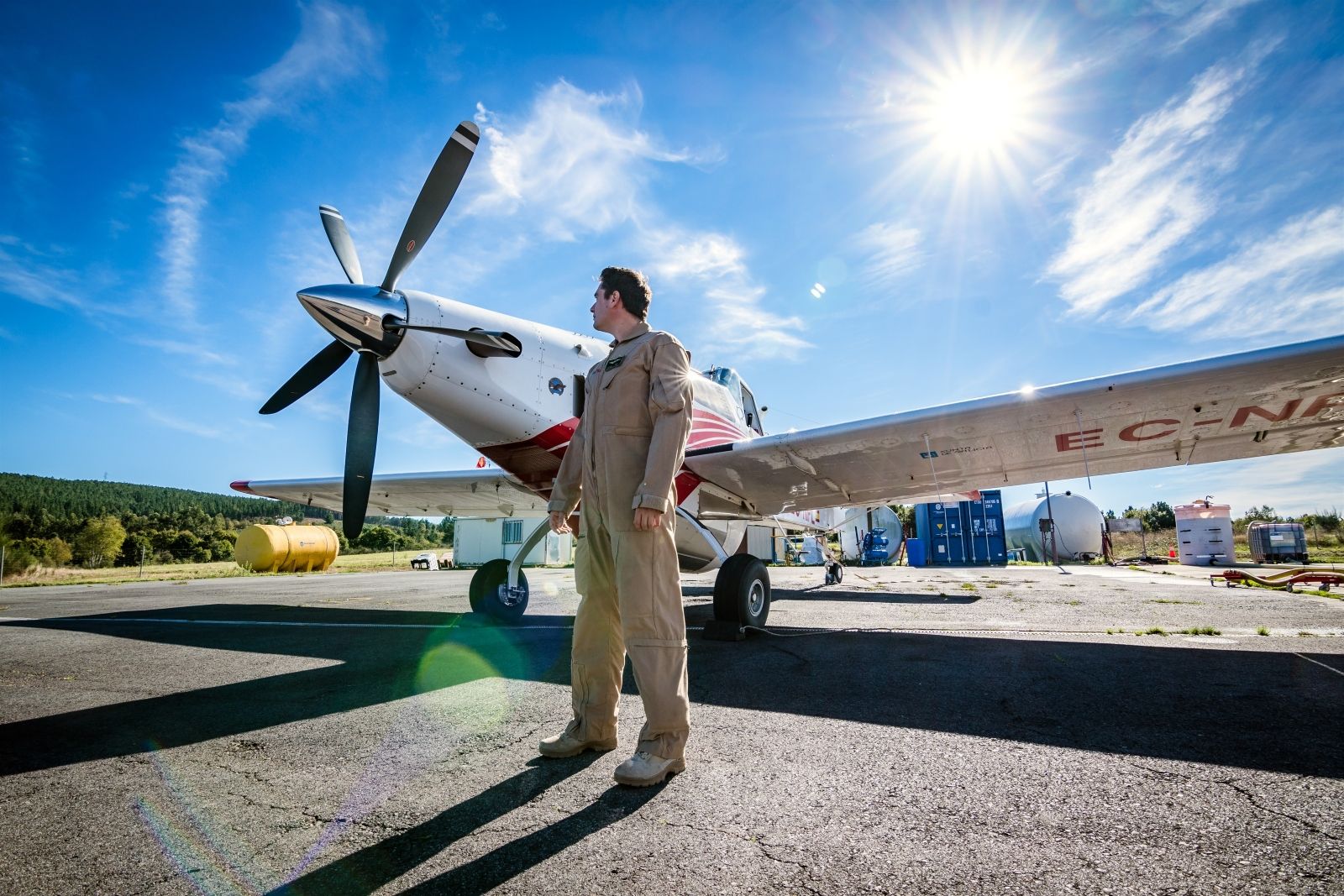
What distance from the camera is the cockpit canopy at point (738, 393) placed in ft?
29.6

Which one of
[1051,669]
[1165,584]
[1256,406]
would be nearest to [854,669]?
[1051,669]

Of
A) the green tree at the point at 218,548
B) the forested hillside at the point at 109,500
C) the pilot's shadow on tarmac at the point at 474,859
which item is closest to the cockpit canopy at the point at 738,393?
the pilot's shadow on tarmac at the point at 474,859

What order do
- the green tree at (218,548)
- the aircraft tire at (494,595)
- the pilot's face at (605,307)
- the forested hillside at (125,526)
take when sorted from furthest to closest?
the green tree at (218,548)
the forested hillside at (125,526)
the aircraft tire at (494,595)
the pilot's face at (605,307)

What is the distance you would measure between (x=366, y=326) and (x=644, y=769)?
443 centimetres

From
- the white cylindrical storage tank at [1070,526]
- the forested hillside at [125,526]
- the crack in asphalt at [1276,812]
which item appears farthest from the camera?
the forested hillside at [125,526]

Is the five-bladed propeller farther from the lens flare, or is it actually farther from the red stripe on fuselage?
the lens flare

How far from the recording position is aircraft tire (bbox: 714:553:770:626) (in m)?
6.22

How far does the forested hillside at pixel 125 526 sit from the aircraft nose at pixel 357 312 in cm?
821

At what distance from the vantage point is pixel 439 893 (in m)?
1.51

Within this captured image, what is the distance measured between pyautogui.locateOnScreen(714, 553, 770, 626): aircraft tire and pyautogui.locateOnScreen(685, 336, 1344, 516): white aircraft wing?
51.4 inches

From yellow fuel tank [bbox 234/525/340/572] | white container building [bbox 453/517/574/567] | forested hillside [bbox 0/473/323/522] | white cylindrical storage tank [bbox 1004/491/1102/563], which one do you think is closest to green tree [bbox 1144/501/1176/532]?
white cylindrical storage tank [bbox 1004/491/1102/563]

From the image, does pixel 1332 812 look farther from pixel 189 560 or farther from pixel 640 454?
pixel 189 560

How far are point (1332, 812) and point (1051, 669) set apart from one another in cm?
247

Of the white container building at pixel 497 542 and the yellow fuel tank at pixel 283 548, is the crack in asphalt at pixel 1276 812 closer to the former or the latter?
the yellow fuel tank at pixel 283 548
